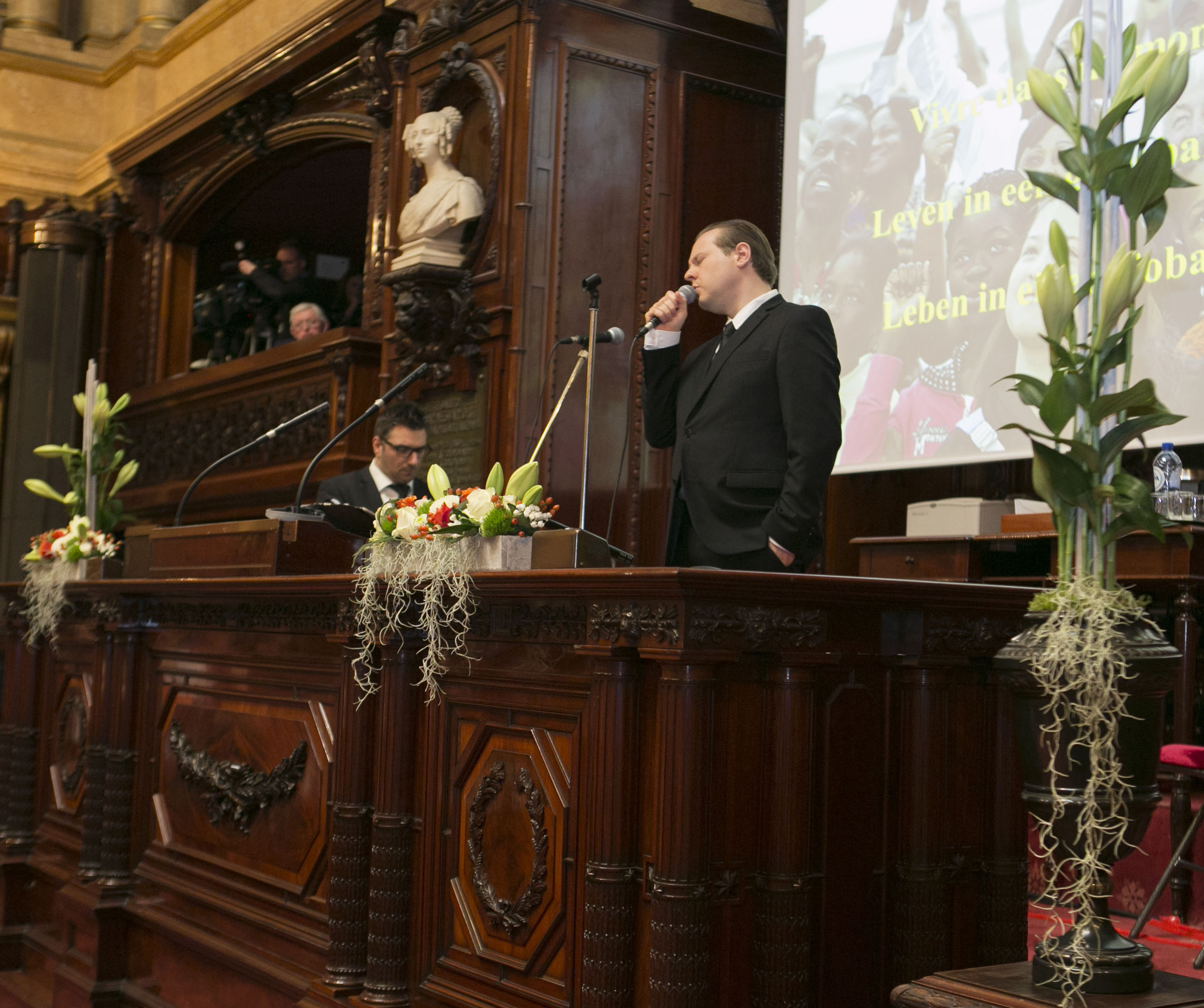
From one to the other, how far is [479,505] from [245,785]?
123 centimetres

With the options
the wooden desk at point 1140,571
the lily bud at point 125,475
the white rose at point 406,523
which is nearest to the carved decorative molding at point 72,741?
the lily bud at point 125,475

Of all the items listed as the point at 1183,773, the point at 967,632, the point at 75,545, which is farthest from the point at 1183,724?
the point at 75,545

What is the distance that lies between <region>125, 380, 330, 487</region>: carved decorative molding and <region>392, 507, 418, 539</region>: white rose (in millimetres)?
3792

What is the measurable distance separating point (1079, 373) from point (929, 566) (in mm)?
2973

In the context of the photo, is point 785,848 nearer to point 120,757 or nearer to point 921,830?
point 921,830

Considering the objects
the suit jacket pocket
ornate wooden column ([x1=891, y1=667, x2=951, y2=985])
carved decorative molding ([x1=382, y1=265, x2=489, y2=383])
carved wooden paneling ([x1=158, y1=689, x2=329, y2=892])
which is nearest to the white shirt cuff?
the suit jacket pocket

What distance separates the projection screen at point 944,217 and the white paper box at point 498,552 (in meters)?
2.12

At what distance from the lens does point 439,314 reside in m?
5.63

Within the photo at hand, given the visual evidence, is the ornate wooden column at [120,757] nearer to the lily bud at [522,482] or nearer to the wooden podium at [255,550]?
the wooden podium at [255,550]

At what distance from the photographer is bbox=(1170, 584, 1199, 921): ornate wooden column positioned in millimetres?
3873

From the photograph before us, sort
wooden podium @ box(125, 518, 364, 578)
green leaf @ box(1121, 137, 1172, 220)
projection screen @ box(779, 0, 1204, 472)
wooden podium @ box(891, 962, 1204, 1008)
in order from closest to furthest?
wooden podium @ box(891, 962, 1204, 1008) < green leaf @ box(1121, 137, 1172, 220) < wooden podium @ box(125, 518, 364, 578) < projection screen @ box(779, 0, 1204, 472)

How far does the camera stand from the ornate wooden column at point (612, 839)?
2.30 metres

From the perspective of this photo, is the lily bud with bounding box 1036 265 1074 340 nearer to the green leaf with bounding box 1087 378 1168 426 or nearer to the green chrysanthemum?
the green leaf with bounding box 1087 378 1168 426

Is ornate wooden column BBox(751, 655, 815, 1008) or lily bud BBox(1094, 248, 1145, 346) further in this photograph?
ornate wooden column BBox(751, 655, 815, 1008)
